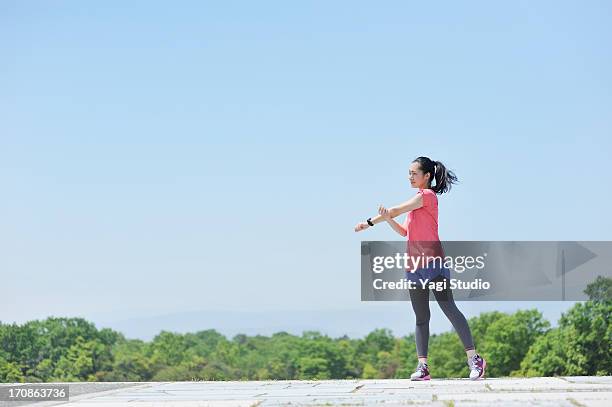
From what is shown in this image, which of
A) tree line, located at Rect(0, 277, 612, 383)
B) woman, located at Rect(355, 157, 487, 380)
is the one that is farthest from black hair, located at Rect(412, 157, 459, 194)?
tree line, located at Rect(0, 277, 612, 383)

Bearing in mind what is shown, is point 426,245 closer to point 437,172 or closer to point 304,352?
point 437,172

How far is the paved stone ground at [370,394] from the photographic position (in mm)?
6727

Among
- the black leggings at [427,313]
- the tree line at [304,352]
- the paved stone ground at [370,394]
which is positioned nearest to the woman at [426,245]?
the black leggings at [427,313]

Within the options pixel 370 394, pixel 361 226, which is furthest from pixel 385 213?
pixel 370 394

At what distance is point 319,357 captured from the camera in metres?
125

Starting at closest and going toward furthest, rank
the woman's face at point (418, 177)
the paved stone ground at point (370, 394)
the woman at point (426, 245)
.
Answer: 1. the paved stone ground at point (370, 394)
2. the woman at point (426, 245)
3. the woman's face at point (418, 177)

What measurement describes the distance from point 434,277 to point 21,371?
4078 inches

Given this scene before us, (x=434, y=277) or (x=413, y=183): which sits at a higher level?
(x=413, y=183)

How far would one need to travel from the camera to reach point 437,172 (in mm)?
10000

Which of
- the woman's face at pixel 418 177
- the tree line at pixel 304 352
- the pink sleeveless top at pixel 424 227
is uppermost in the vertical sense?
the woman's face at pixel 418 177

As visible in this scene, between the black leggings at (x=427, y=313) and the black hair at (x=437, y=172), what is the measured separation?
102 cm

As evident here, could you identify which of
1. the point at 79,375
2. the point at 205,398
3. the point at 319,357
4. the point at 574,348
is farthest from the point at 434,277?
the point at 319,357

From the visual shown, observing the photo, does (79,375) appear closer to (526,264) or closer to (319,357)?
(319,357)

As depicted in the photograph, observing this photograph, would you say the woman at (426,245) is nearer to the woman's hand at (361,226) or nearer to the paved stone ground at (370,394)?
the woman's hand at (361,226)
